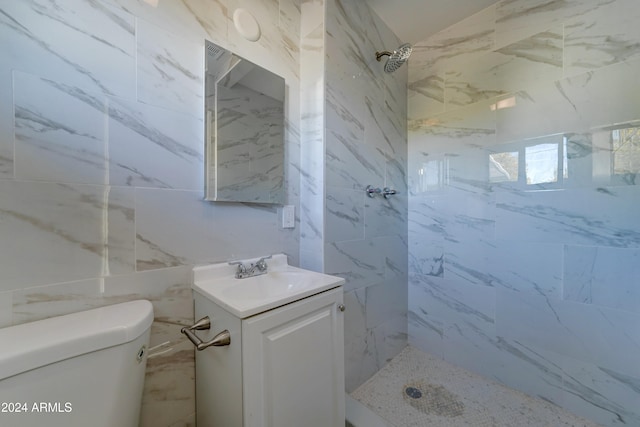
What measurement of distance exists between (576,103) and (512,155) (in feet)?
1.19

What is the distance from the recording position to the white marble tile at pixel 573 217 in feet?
3.80

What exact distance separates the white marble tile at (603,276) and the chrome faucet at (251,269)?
1.66m

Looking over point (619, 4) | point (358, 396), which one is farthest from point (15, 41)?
point (619, 4)

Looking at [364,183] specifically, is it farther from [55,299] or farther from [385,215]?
[55,299]

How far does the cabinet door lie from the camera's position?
27.7 inches

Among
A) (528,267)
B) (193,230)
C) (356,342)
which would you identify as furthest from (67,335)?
(528,267)

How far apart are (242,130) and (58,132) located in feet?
2.06

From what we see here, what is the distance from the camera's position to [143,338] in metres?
0.74

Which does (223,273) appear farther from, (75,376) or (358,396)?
(358,396)

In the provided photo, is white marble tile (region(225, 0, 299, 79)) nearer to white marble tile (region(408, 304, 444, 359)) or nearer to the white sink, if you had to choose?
the white sink

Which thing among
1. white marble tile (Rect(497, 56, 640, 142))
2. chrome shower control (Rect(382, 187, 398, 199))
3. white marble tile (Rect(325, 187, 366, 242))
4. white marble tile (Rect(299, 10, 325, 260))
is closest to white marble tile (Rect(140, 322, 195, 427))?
white marble tile (Rect(299, 10, 325, 260))

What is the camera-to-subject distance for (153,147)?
0.90 meters

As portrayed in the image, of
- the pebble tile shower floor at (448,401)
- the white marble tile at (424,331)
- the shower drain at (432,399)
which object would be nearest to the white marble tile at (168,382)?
the pebble tile shower floor at (448,401)

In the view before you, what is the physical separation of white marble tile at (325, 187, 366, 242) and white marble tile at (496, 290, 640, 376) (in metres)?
1.03
